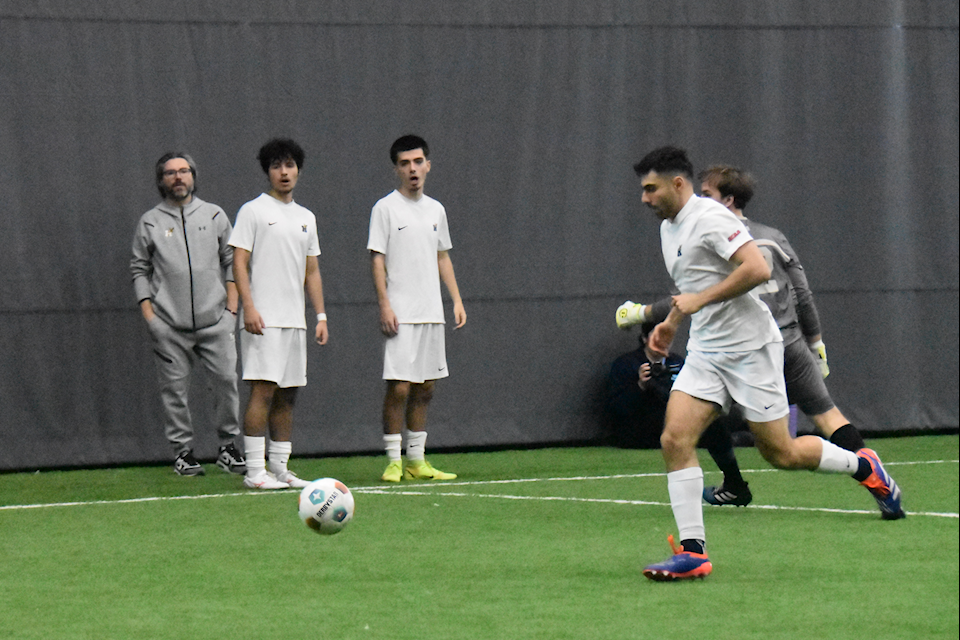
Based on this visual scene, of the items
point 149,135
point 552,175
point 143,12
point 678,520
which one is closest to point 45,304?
point 149,135

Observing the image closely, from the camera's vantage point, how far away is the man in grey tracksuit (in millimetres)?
10078

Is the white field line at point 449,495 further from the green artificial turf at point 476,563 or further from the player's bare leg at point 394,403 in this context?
the player's bare leg at point 394,403

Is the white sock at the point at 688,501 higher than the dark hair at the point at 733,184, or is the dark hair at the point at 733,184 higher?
the dark hair at the point at 733,184

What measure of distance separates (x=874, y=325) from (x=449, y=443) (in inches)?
160

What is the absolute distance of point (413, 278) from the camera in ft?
31.2

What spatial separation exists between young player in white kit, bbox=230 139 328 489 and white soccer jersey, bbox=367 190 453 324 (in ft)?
1.66

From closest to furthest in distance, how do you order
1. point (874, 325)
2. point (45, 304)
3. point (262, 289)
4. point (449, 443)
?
1. point (262, 289)
2. point (45, 304)
3. point (449, 443)
4. point (874, 325)

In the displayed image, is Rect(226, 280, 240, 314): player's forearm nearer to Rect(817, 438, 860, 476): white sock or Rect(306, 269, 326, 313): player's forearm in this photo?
Rect(306, 269, 326, 313): player's forearm

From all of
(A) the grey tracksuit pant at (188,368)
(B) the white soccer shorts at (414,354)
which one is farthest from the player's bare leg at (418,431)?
(A) the grey tracksuit pant at (188,368)

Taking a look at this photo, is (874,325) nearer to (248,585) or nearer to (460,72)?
(460,72)

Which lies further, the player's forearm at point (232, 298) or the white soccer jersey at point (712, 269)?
the player's forearm at point (232, 298)

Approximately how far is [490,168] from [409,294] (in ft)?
8.88

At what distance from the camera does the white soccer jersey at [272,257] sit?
909 centimetres

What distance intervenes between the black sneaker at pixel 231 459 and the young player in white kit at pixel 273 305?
1.09 meters
